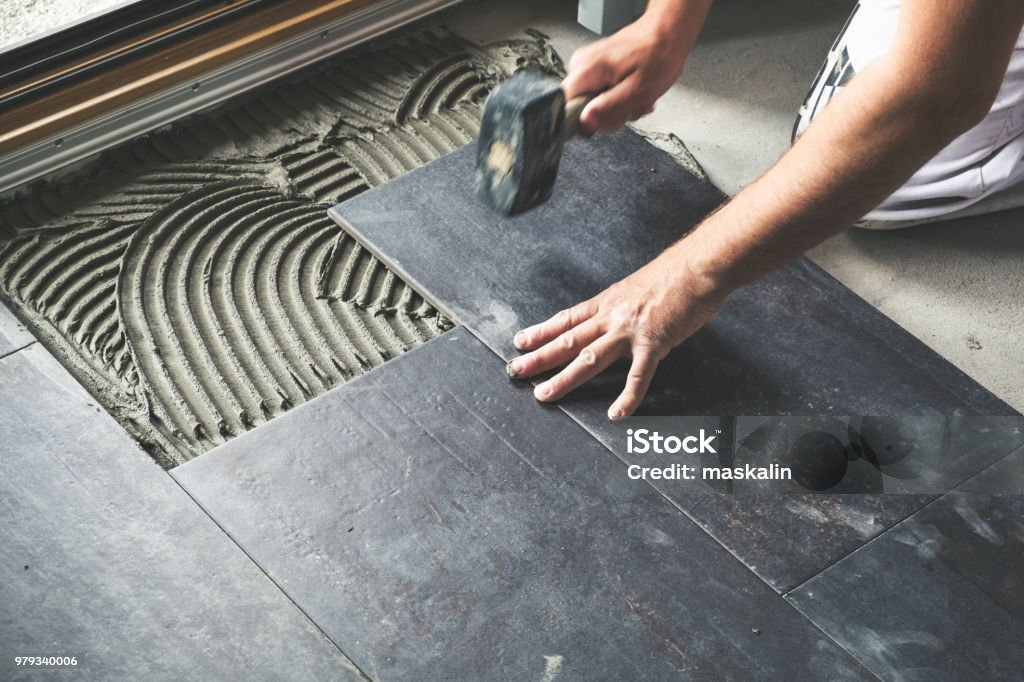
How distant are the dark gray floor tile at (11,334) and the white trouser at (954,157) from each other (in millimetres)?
1827

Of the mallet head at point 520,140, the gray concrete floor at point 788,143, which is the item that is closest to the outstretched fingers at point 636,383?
the mallet head at point 520,140

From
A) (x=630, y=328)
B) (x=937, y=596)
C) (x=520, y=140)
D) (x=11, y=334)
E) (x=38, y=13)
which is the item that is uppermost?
(x=520, y=140)

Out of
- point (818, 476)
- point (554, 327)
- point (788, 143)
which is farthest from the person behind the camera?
point (788, 143)

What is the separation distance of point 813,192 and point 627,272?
2.00 feet

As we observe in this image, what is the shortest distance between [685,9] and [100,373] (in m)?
1.39

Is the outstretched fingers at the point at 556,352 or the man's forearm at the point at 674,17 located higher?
the man's forearm at the point at 674,17

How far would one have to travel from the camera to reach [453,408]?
2.08m

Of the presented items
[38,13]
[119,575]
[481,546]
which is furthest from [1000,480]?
[38,13]

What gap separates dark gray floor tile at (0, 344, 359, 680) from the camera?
1701 millimetres

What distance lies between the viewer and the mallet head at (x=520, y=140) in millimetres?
1950

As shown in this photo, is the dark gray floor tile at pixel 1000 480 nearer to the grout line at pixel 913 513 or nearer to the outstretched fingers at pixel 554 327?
the grout line at pixel 913 513

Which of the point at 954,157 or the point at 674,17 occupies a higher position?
the point at 674,17

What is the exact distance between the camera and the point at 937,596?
1.84 metres

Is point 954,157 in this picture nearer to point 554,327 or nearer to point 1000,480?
point 1000,480
